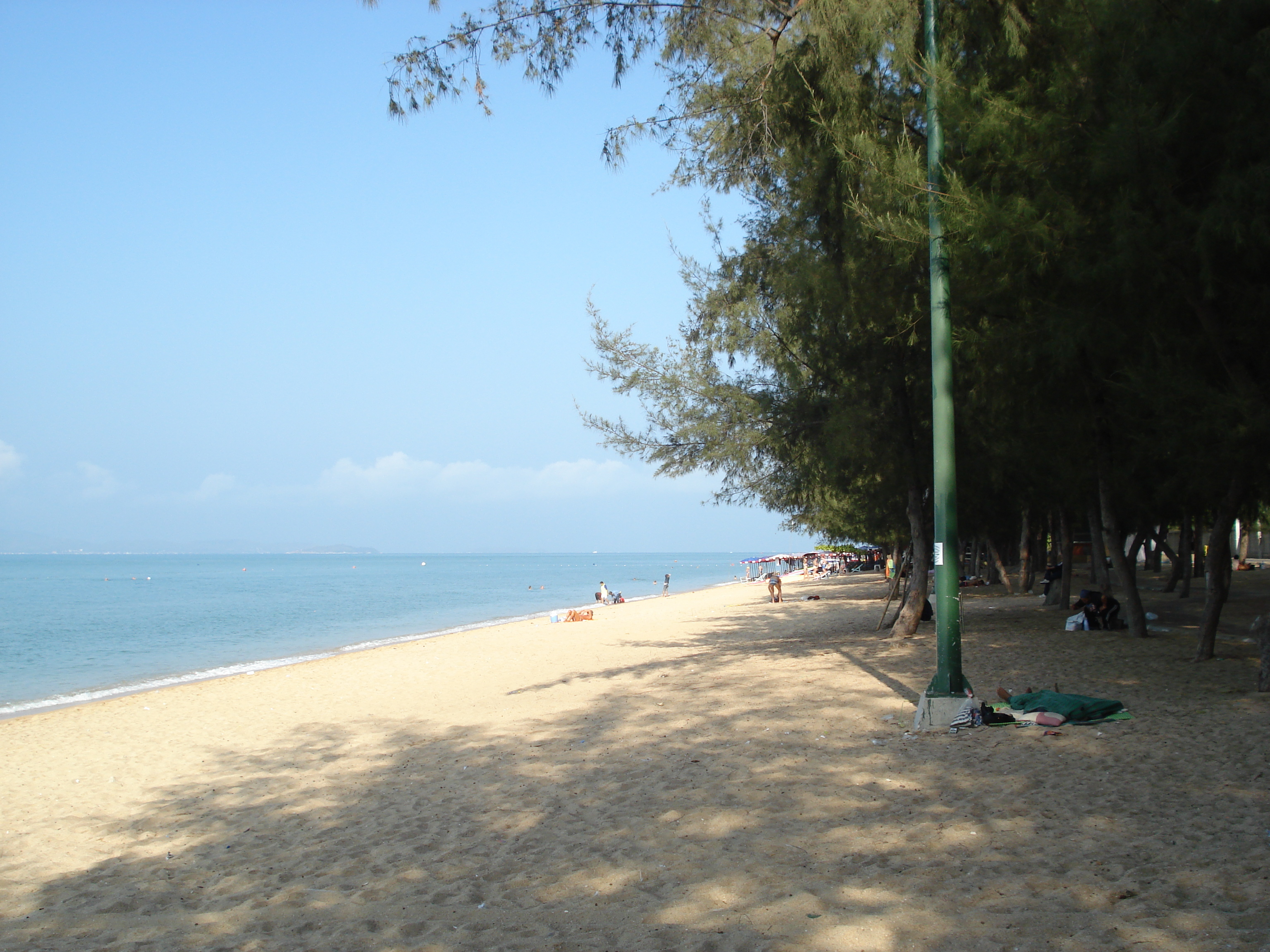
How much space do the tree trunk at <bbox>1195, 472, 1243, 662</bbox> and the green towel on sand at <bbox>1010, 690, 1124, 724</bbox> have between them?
325cm

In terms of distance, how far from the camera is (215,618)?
150ft

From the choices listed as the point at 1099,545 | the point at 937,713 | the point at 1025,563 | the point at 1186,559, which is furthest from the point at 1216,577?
Result: the point at 1025,563

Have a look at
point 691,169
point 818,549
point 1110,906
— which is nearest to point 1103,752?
point 1110,906

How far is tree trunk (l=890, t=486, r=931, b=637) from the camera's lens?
48.9 ft

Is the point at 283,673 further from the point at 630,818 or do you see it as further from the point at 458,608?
the point at 458,608

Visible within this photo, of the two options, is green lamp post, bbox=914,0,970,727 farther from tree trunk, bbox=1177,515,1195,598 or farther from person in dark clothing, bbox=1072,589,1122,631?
tree trunk, bbox=1177,515,1195,598

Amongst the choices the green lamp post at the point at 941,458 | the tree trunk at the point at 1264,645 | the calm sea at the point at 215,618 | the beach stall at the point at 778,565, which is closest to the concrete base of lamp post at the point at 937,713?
the green lamp post at the point at 941,458

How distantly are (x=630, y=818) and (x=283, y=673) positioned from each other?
1522cm

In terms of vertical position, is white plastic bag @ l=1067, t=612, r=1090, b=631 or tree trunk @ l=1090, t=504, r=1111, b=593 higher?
tree trunk @ l=1090, t=504, r=1111, b=593

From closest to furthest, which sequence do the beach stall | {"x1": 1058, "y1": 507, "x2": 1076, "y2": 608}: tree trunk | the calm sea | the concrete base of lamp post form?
the concrete base of lamp post < {"x1": 1058, "y1": 507, "x2": 1076, "y2": 608}: tree trunk < the calm sea < the beach stall

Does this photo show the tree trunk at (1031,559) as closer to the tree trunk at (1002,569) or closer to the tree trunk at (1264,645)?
the tree trunk at (1002,569)

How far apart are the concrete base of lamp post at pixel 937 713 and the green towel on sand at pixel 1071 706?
0.61 m

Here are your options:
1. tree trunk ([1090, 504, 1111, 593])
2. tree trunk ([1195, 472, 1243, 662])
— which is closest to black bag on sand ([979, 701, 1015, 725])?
tree trunk ([1195, 472, 1243, 662])

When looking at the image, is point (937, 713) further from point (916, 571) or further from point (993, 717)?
point (916, 571)
